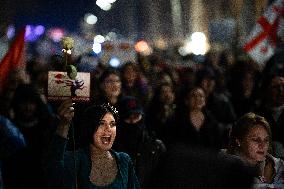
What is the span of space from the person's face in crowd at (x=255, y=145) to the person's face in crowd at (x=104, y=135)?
97 cm

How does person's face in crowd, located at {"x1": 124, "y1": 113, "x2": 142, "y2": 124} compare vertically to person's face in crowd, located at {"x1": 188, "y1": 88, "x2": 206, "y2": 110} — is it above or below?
below

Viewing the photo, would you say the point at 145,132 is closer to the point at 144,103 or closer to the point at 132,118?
the point at 132,118

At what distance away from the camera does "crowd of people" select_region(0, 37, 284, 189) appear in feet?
8.78

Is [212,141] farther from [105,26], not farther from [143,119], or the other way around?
[105,26]

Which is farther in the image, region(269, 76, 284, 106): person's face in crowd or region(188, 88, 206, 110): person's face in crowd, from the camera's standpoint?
region(188, 88, 206, 110): person's face in crowd

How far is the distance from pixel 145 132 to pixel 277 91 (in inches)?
70.8

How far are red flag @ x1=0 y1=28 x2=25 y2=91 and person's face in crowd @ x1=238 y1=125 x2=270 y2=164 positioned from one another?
8.17 ft

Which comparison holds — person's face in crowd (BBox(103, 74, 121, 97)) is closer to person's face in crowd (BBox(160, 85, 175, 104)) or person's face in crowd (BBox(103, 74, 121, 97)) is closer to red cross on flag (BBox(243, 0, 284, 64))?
person's face in crowd (BBox(160, 85, 175, 104))

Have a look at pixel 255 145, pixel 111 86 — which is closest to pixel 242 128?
pixel 255 145

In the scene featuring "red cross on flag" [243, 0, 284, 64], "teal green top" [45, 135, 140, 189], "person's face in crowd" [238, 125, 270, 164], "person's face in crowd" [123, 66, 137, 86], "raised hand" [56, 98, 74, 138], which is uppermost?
"red cross on flag" [243, 0, 284, 64]

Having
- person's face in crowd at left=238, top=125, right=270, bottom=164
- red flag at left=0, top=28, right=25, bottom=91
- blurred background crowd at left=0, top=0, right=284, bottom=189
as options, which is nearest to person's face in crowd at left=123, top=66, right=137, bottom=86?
blurred background crowd at left=0, top=0, right=284, bottom=189

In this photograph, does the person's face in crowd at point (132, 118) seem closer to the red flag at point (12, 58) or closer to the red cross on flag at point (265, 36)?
the red flag at point (12, 58)

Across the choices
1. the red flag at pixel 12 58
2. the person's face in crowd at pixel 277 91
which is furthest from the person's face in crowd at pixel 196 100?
the red flag at pixel 12 58

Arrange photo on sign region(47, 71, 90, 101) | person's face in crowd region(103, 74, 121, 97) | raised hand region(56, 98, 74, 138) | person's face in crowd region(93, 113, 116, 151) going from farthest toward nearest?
person's face in crowd region(103, 74, 121, 97), photo on sign region(47, 71, 90, 101), person's face in crowd region(93, 113, 116, 151), raised hand region(56, 98, 74, 138)
